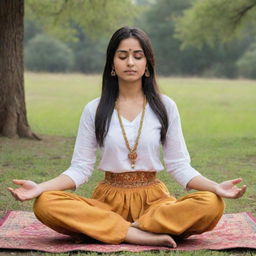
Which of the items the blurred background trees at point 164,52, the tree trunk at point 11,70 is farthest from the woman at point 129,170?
the blurred background trees at point 164,52

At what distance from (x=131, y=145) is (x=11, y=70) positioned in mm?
6605

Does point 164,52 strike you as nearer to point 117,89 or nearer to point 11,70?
point 11,70

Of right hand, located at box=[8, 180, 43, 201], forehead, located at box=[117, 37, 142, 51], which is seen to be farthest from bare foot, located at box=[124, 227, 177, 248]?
forehead, located at box=[117, 37, 142, 51]

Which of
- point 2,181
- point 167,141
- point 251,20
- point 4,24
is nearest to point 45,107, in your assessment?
point 251,20

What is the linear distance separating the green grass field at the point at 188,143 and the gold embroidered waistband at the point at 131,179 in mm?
605

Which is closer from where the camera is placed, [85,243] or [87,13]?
[85,243]

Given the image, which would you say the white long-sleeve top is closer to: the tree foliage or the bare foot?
the bare foot

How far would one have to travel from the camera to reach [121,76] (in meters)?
4.31

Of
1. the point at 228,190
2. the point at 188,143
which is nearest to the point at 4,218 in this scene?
the point at 228,190

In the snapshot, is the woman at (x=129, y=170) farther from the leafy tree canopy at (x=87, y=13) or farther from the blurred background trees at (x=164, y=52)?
the blurred background trees at (x=164, y=52)

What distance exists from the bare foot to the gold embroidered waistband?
346 mm

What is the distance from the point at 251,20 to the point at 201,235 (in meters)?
9.87

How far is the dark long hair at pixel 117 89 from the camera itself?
14.1 feet

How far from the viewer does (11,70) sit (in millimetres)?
10531
